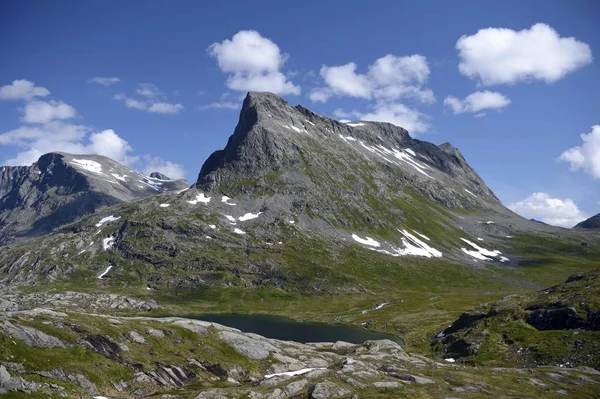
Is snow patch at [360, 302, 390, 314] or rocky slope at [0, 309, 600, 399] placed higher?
rocky slope at [0, 309, 600, 399]

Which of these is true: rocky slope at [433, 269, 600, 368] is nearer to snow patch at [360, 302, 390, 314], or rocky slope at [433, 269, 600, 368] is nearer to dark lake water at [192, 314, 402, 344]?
dark lake water at [192, 314, 402, 344]

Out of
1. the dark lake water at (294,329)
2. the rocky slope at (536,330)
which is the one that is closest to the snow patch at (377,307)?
the dark lake water at (294,329)

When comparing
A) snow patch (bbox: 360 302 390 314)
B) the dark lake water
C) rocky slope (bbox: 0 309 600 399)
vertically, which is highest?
rocky slope (bbox: 0 309 600 399)

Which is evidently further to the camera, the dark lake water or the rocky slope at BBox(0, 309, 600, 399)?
the dark lake water

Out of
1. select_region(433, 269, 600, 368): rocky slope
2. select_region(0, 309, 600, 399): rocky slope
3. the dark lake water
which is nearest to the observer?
select_region(0, 309, 600, 399): rocky slope

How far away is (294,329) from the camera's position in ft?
461

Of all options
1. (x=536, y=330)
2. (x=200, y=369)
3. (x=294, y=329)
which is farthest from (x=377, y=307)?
(x=200, y=369)

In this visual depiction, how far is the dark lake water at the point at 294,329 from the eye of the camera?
413 feet

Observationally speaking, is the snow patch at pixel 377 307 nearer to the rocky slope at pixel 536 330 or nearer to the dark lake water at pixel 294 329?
the dark lake water at pixel 294 329

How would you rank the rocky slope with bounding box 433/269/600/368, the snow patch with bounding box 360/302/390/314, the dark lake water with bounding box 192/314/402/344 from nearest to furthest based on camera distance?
the rocky slope with bounding box 433/269/600/368
the dark lake water with bounding box 192/314/402/344
the snow patch with bounding box 360/302/390/314

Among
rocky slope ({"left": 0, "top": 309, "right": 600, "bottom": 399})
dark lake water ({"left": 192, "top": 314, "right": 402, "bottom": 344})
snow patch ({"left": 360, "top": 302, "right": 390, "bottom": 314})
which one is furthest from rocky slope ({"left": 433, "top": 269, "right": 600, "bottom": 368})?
snow patch ({"left": 360, "top": 302, "right": 390, "bottom": 314})

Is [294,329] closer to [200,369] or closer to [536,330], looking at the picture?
[536,330]

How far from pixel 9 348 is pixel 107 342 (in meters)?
12.1

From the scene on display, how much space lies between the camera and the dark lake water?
126 metres
